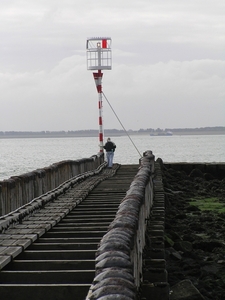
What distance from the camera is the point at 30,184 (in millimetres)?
12664

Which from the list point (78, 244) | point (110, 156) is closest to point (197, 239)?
point (78, 244)

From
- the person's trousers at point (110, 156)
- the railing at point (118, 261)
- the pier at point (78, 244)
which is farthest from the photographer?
the person's trousers at point (110, 156)

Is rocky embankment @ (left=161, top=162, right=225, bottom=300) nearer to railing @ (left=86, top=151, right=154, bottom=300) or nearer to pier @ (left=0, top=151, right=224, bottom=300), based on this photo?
pier @ (left=0, top=151, right=224, bottom=300)

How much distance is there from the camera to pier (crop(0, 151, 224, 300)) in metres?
4.93

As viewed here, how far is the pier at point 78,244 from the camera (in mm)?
4930

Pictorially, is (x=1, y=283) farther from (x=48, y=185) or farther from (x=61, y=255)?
(x=48, y=185)

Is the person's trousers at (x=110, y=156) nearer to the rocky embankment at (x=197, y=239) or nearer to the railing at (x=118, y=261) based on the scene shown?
the rocky embankment at (x=197, y=239)

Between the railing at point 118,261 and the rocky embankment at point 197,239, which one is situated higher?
the railing at point 118,261

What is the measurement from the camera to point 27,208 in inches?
424

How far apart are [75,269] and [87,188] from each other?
8820 mm

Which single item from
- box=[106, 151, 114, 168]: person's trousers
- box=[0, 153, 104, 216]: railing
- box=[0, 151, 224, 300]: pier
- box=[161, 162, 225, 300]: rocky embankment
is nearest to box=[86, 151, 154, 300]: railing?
box=[0, 151, 224, 300]: pier

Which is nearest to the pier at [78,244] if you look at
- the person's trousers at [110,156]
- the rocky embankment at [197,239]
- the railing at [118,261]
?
the railing at [118,261]

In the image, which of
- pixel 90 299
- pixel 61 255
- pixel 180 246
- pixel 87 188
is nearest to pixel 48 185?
pixel 87 188

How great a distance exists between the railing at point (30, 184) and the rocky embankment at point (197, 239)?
2.78 metres
